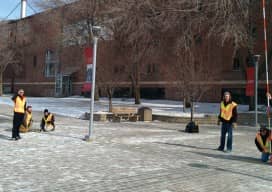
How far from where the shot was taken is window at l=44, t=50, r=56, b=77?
68250 mm

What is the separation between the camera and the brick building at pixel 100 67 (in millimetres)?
29438

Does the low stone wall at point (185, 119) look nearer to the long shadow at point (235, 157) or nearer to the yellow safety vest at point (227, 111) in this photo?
the yellow safety vest at point (227, 111)

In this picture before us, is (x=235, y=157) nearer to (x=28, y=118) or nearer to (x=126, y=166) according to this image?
(x=126, y=166)

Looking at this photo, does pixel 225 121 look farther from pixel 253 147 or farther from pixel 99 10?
pixel 99 10

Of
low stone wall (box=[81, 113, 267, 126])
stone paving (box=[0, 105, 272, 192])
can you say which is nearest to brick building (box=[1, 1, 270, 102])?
low stone wall (box=[81, 113, 267, 126])

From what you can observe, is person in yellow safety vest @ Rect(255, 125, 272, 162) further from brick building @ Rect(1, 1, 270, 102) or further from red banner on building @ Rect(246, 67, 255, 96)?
red banner on building @ Rect(246, 67, 255, 96)

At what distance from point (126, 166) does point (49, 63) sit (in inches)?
2444

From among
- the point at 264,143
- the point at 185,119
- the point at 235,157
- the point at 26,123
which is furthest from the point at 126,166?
the point at 185,119

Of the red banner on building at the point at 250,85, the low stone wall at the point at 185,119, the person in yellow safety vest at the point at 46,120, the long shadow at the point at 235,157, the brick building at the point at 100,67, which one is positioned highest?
the brick building at the point at 100,67

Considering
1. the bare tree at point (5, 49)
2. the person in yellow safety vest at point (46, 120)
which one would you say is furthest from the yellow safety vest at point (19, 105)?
the bare tree at point (5, 49)

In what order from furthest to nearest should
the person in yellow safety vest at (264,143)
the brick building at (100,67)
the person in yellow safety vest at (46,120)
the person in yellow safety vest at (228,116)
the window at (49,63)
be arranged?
the window at (49,63)
the brick building at (100,67)
the person in yellow safety vest at (46,120)
the person in yellow safety vest at (228,116)
the person in yellow safety vest at (264,143)

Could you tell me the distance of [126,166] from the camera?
9141 mm

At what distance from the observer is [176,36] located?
2870 centimetres

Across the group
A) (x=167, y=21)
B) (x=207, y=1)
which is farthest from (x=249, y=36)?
(x=167, y=21)
